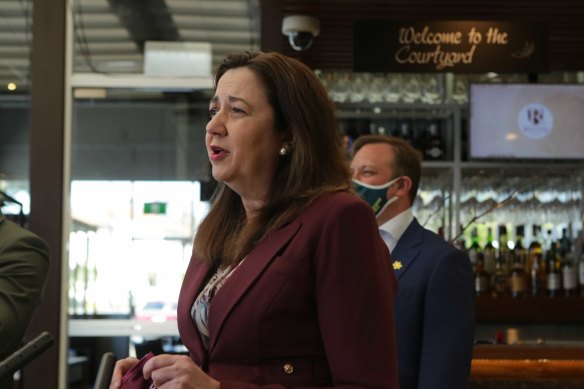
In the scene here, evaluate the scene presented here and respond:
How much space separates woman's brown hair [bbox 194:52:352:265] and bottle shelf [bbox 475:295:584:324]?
5657 mm

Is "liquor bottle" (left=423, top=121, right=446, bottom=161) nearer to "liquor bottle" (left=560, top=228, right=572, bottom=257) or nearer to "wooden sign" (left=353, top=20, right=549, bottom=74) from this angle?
"liquor bottle" (left=560, top=228, right=572, bottom=257)

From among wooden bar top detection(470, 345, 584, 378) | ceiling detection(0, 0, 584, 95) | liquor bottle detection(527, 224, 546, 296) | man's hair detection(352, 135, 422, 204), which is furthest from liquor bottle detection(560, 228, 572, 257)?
man's hair detection(352, 135, 422, 204)

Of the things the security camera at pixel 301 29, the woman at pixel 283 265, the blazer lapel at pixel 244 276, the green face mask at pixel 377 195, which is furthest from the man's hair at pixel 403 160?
the security camera at pixel 301 29

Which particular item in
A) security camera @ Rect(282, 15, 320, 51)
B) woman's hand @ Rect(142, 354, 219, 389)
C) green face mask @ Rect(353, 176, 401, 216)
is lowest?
woman's hand @ Rect(142, 354, 219, 389)

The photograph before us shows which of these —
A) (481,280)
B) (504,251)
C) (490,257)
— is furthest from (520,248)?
(481,280)

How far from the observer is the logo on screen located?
23.9 ft

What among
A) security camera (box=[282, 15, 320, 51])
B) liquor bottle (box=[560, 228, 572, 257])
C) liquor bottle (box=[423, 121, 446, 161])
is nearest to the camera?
security camera (box=[282, 15, 320, 51])

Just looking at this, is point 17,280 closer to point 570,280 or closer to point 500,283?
point 500,283

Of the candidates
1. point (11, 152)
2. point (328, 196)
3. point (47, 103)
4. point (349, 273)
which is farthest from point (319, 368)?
point (11, 152)

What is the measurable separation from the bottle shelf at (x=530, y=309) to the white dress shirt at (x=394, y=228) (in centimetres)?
400

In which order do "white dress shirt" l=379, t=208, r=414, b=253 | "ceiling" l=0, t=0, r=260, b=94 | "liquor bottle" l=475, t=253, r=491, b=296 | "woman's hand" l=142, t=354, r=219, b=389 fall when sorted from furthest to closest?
1. "liquor bottle" l=475, t=253, r=491, b=296
2. "ceiling" l=0, t=0, r=260, b=94
3. "white dress shirt" l=379, t=208, r=414, b=253
4. "woman's hand" l=142, t=354, r=219, b=389

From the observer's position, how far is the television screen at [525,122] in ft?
23.8

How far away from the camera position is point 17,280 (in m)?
2.90

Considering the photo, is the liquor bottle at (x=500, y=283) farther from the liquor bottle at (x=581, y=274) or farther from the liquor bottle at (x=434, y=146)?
the liquor bottle at (x=434, y=146)
